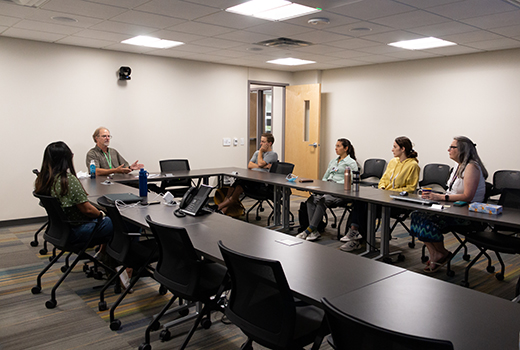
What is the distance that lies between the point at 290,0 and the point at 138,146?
433 centimetres

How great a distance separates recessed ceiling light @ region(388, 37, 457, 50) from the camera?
581cm

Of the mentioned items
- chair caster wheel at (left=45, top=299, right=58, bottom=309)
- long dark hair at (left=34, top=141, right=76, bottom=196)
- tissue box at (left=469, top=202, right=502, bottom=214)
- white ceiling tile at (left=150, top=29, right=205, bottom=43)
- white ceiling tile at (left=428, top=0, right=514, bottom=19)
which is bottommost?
chair caster wheel at (left=45, top=299, right=58, bottom=309)

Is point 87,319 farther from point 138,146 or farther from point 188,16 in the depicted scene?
point 138,146

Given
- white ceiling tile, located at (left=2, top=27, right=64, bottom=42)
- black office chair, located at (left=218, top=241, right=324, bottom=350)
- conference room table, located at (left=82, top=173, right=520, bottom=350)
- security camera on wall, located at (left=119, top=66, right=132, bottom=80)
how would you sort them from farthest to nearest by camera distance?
security camera on wall, located at (left=119, top=66, right=132, bottom=80)
white ceiling tile, located at (left=2, top=27, right=64, bottom=42)
black office chair, located at (left=218, top=241, right=324, bottom=350)
conference room table, located at (left=82, top=173, right=520, bottom=350)

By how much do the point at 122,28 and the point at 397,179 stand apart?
3.84 meters

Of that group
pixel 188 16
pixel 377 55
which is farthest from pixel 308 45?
pixel 188 16

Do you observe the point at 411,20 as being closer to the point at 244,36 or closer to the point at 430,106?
the point at 244,36

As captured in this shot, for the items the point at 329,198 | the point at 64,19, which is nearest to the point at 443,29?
the point at 329,198

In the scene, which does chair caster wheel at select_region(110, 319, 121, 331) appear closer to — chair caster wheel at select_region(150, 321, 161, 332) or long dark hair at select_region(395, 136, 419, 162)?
chair caster wheel at select_region(150, 321, 161, 332)

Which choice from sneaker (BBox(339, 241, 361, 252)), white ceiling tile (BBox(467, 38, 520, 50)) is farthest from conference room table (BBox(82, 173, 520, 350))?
white ceiling tile (BBox(467, 38, 520, 50))

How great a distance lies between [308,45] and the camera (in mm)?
6078

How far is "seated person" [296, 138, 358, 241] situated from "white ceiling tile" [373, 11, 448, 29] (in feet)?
5.12

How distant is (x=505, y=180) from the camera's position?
578cm

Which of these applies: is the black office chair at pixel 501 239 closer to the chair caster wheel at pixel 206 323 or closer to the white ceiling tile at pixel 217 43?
the chair caster wheel at pixel 206 323
